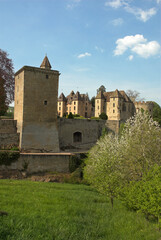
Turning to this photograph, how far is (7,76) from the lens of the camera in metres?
30.4

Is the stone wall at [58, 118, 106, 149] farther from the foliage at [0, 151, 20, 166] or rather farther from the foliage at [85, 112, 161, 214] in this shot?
the foliage at [85, 112, 161, 214]

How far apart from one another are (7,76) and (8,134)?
10.7 m

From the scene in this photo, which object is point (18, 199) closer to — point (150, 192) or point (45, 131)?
point (150, 192)

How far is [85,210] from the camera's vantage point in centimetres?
1069

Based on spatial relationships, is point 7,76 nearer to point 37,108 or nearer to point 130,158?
point 37,108

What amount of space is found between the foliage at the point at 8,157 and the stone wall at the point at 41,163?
0.30m

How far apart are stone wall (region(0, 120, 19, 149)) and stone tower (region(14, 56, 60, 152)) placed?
83 centimetres

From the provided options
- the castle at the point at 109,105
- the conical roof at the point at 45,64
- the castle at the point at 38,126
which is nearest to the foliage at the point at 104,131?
the castle at the point at 38,126

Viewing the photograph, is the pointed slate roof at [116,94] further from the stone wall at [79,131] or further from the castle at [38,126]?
the castle at [38,126]

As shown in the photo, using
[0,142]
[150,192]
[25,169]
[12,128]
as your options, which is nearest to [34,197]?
[150,192]

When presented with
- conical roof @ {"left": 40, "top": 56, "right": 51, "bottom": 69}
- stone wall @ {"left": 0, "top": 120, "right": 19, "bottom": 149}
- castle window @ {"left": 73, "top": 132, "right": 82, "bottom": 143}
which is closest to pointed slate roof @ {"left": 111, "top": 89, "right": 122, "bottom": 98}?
castle window @ {"left": 73, "top": 132, "right": 82, "bottom": 143}

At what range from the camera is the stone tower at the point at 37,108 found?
941 inches

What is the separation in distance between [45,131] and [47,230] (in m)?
18.1

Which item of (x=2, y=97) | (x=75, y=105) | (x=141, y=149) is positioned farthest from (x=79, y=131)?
(x=75, y=105)
